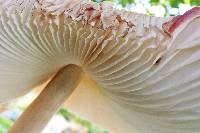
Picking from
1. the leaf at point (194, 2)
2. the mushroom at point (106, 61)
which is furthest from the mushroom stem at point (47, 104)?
the leaf at point (194, 2)

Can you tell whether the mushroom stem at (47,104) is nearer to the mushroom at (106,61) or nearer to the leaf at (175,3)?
the mushroom at (106,61)

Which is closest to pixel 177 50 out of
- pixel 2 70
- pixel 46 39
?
pixel 46 39

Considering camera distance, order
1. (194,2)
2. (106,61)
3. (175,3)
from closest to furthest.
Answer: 1. (106,61)
2. (194,2)
3. (175,3)

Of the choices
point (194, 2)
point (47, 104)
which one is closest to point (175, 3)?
point (194, 2)

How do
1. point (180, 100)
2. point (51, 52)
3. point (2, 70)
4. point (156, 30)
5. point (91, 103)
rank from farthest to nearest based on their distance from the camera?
point (91, 103) → point (2, 70) → point (51, 52) → point (180, 100) → point (156, 30)

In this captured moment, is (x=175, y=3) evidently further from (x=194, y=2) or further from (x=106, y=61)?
(x=106, y=61)

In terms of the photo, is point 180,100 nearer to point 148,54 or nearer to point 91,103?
point 148,54

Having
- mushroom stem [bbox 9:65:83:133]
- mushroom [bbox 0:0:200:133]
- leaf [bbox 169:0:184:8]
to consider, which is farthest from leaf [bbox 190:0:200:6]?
mushroom stem [bbox 9:65:83:133]
